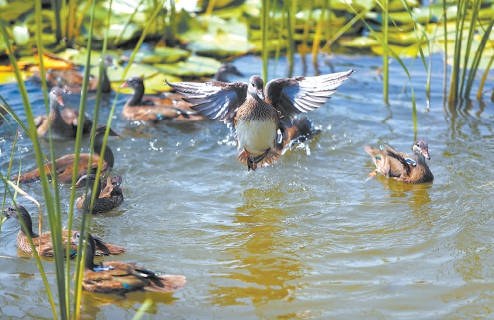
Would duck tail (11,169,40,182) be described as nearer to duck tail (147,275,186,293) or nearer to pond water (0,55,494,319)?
pond water (0,55,494,319)

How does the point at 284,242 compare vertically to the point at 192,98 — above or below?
below

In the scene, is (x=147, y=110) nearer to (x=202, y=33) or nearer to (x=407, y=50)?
(x=202, y=33)

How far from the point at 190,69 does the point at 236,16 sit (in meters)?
2.51

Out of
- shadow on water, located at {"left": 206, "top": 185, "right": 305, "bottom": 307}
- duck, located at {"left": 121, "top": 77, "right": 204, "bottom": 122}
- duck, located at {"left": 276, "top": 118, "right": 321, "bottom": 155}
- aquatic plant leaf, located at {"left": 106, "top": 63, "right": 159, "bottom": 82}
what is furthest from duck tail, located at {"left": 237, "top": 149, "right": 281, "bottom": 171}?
aquatic plant leaf, located at {"left": 106, "top": 63, "right": 159, "bottom": 82}

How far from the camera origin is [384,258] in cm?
520

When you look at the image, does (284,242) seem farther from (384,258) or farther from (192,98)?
(192,98)

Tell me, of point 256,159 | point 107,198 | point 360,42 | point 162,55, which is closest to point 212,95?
point 256,159

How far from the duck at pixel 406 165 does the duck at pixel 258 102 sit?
46.2 inches

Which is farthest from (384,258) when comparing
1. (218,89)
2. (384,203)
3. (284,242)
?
(218,89)

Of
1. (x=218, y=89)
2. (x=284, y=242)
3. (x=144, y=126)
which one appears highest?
(x=218, y=89)

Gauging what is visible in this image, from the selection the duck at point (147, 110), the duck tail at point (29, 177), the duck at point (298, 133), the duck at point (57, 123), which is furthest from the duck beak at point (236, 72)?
the duck tail at point (29, 177)

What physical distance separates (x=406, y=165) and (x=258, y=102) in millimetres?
1819

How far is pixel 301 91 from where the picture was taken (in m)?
6.50

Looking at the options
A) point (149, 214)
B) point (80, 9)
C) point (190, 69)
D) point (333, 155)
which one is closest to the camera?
point (149, 214)
